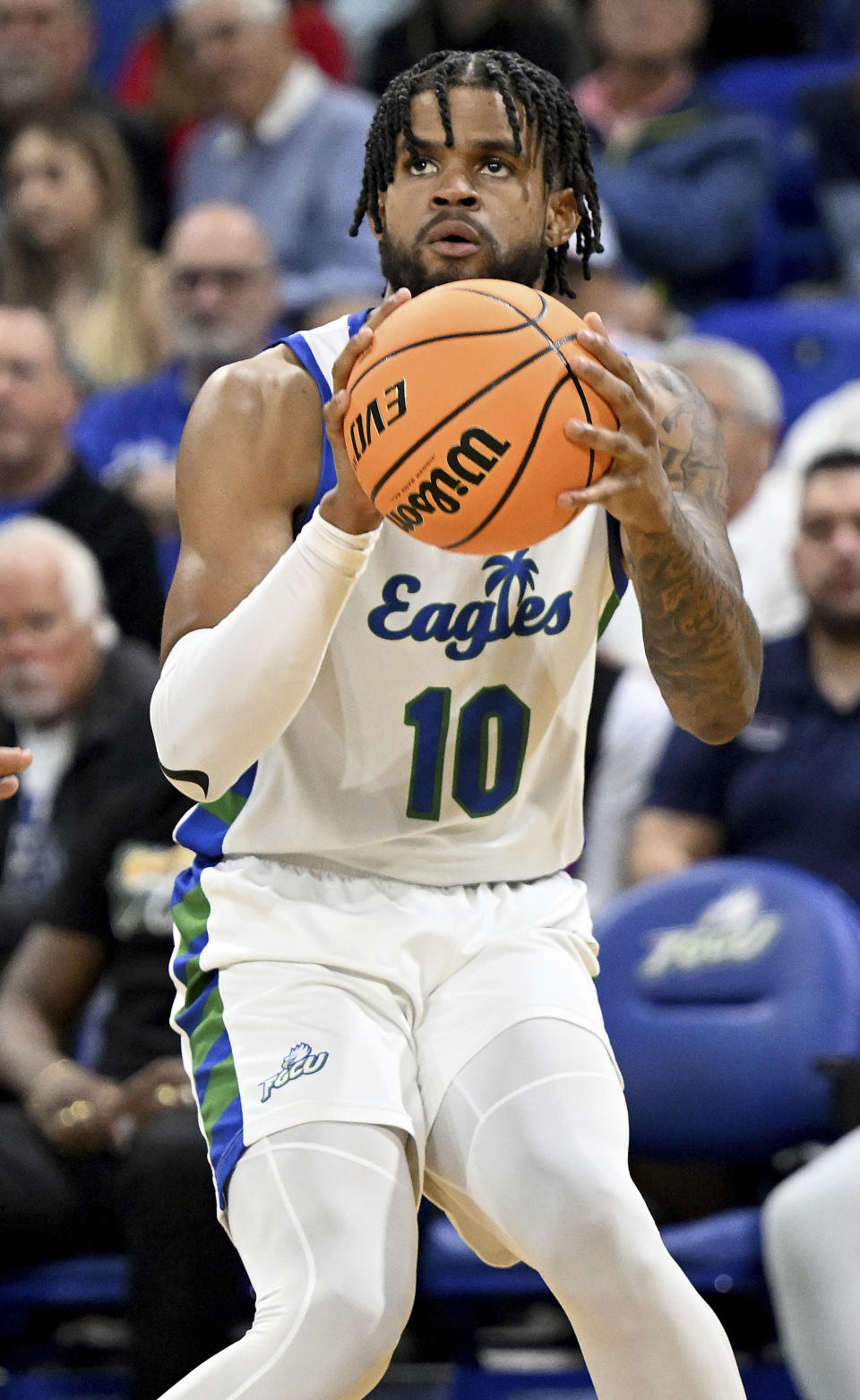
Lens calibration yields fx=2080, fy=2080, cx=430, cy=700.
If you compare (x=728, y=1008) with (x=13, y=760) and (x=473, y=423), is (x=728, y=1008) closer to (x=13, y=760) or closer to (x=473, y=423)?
→ (x=13, y=760)

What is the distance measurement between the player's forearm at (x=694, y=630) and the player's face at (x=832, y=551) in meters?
2.35

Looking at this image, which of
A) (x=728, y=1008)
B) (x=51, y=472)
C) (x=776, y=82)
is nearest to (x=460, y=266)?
(x=728, y=1008)

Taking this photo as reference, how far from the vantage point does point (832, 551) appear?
554 cm

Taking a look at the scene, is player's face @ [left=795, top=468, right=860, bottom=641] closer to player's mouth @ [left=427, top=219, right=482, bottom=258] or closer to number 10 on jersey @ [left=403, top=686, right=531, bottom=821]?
number 10 on jersey @ [left=403, top=686, right=531, bottom=821]

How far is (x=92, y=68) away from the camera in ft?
35.4

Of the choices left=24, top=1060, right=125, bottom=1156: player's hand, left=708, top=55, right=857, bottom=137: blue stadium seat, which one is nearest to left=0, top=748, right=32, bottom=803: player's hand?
left=24, top=1060, right=125, bottom=1156: player's hand

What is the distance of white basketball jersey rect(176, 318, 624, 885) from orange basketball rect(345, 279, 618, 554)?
31 cm

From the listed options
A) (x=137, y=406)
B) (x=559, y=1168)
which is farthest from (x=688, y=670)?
(x=137, y=406)

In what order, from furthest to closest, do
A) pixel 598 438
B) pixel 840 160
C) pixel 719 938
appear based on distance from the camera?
pixel 840 160
pixel 719 938
pixel 598 438

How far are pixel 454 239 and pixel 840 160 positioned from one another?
5.85 metres

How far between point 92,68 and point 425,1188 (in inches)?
348

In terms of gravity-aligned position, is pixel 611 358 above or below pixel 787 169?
above

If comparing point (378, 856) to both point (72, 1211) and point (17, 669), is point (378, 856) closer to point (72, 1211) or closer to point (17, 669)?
point (72, 1211)

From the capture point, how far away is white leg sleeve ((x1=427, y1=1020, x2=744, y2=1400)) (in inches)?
107
